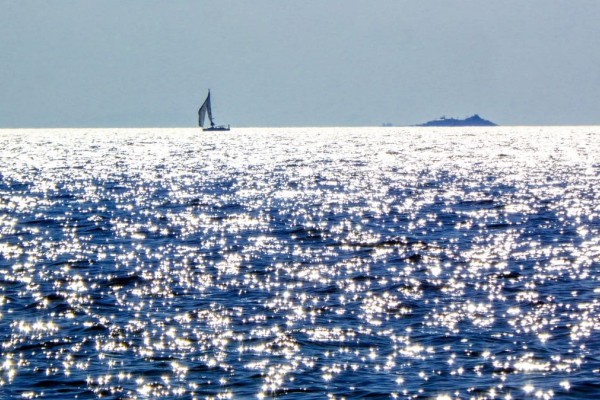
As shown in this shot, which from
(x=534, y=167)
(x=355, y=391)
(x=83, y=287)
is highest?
(x=534, y=167)


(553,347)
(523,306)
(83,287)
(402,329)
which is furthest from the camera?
(83,287)

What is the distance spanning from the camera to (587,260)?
37.4 metres

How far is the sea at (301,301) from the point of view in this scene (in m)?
21.4

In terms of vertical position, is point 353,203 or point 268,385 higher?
point 353,203

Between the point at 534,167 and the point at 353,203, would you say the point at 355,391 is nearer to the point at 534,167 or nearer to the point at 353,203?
the point at 353,203

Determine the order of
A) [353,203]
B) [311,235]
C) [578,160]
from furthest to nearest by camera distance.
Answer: [578,160] → [353,203] → [311,235]

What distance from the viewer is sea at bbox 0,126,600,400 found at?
21422mm

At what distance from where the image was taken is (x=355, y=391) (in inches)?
805

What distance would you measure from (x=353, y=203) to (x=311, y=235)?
19697 millimetres

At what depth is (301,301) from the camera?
2998 centimetres

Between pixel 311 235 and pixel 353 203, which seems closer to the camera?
pixel 311 235

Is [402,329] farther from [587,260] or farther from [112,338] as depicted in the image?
[587,260]

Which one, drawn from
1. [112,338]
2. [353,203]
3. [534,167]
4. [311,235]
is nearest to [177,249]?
[311,235]

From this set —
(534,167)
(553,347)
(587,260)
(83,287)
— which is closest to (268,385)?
(553,347)
